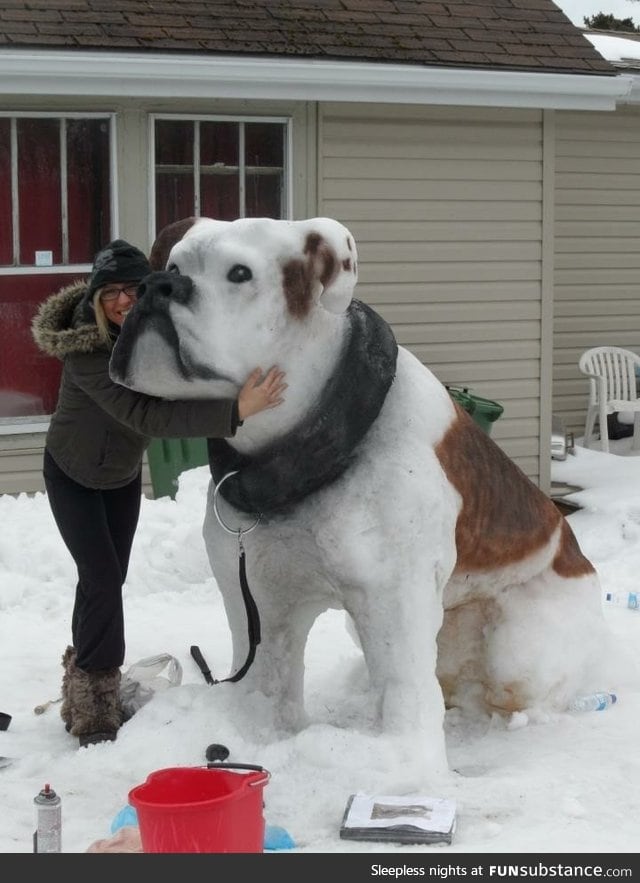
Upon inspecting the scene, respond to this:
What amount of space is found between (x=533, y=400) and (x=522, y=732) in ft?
19.2

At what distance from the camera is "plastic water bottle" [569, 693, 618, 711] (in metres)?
5.05

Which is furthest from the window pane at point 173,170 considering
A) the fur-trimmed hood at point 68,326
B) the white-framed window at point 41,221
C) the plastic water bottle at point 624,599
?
the fur-trimmed hood at point 68,326

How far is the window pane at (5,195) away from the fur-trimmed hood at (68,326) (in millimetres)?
3815

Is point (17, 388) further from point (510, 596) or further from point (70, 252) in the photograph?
point (510, 596)

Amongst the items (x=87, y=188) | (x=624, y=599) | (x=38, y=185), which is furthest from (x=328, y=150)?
(x=624, y=599)

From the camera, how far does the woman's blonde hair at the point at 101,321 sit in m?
4.73

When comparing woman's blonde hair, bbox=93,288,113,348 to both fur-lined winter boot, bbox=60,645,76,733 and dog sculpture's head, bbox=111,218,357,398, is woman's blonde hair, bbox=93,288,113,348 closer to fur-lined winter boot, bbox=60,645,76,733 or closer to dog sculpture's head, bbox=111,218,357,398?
dog sculpture's head, bbox=111,218,357,398

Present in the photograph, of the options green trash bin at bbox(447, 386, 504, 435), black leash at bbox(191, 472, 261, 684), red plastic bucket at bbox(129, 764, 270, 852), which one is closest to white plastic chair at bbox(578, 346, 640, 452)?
green trash bin at bbox(447, 386, 504, 435)

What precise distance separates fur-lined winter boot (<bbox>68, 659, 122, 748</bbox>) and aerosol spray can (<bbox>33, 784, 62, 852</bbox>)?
1114 millimetres

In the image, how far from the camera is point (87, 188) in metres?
8.95

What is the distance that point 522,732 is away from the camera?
4.90 metres

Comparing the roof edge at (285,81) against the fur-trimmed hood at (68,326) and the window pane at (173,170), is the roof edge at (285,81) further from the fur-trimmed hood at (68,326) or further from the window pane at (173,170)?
the fur-trimmed hood at (68,326)

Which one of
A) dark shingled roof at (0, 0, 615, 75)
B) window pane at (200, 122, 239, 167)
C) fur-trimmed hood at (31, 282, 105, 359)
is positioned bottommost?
fur-trimmed hood at (31, 282, 105, 359)
